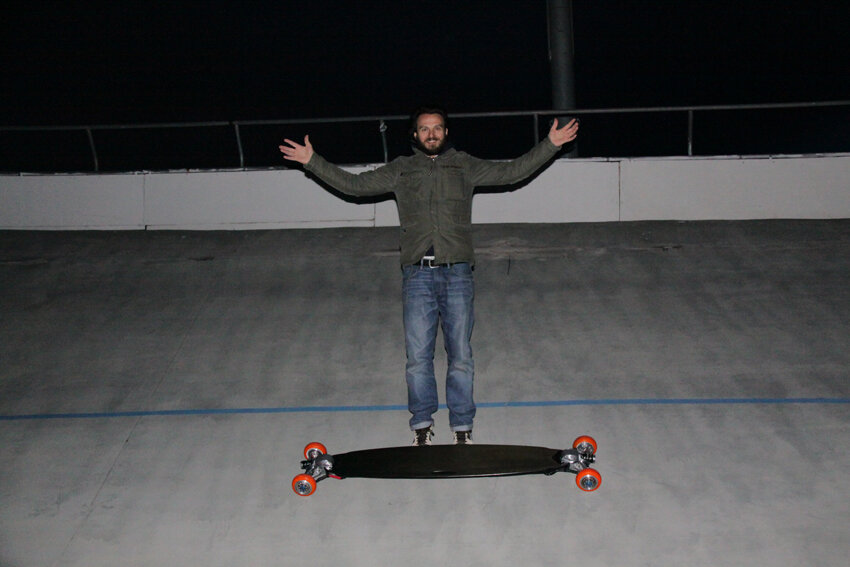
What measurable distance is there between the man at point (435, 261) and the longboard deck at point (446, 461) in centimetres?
32

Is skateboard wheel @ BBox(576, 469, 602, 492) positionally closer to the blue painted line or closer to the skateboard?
the skateboard

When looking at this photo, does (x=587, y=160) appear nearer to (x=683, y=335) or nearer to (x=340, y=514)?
(x=683, y=335)

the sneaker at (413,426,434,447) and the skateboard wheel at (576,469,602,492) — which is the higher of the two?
the sneaker at (413,426,434,447)

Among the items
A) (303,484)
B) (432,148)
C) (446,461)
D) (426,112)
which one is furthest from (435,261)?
(303,484)

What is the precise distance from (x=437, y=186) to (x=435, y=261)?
1.54ft

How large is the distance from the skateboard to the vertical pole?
6.21 metres

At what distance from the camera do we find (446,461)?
4.83m

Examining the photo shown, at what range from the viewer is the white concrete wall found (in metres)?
9.99

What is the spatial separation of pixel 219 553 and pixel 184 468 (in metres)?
0.93

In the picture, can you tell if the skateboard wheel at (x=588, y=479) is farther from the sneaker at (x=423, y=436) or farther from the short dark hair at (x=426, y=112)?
the short dark hair at (x=426, y=112)

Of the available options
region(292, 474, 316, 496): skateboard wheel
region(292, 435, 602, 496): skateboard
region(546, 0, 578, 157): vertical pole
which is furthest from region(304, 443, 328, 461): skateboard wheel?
region(546, 0, 578, 157): vertical pole

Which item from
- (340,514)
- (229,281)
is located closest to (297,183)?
(229,281)

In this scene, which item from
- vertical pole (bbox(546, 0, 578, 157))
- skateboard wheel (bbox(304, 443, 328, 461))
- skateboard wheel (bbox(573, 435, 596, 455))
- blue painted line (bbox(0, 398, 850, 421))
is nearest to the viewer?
skateboard wheel (bbox(573, 435, 596, 455))

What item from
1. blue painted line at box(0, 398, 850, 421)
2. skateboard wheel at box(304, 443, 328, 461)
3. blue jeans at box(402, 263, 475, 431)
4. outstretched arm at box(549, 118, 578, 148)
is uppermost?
outstretched arm at box(549, 118, 578, 148)
